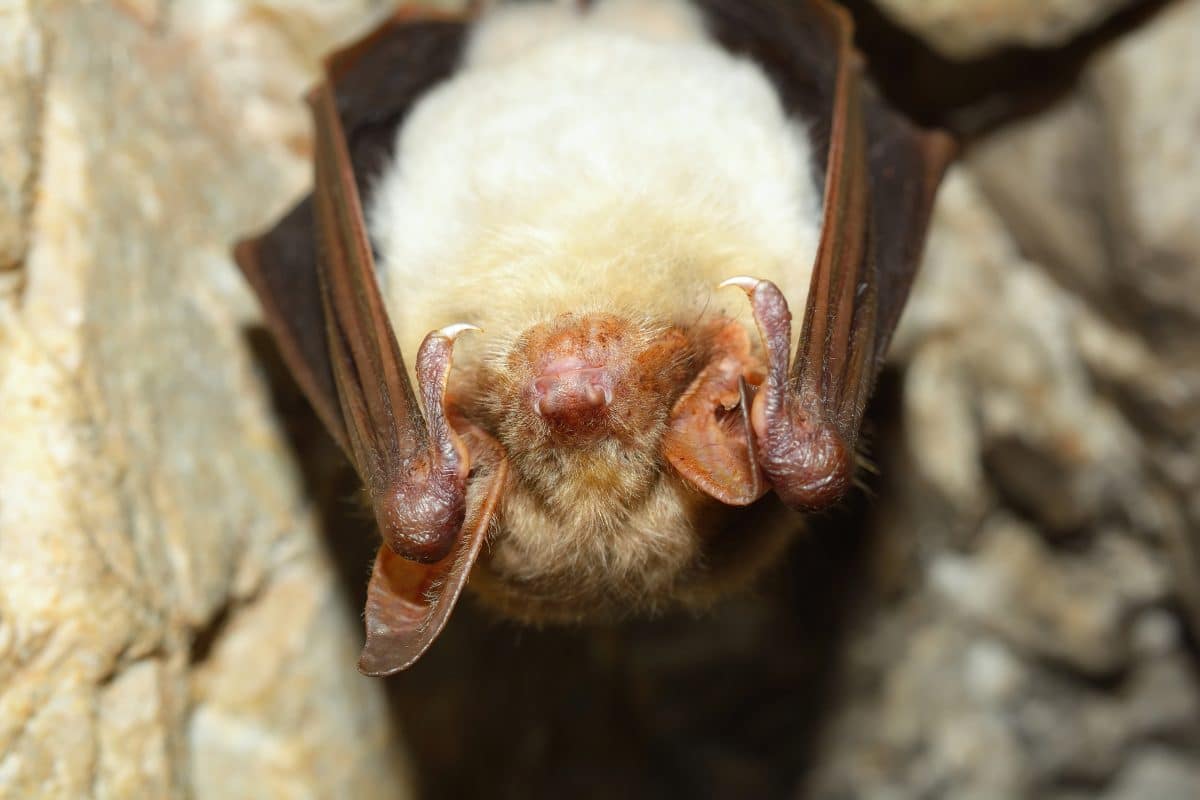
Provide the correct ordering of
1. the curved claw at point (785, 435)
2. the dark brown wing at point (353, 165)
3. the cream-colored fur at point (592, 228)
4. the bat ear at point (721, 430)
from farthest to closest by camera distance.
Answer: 1. the dark brown wing at point (353, 165)
2. the cream-colored fur at point (592, 228)
3. the bat ear at point (721, 430)
4. the curved claw at point (785, 435)

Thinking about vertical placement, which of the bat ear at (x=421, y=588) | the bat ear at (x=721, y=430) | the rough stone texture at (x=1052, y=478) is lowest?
the rough stone texture at (x=1052, y=478)

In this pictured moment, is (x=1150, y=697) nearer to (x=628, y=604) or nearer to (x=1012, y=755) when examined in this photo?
(x=1012, y=755)

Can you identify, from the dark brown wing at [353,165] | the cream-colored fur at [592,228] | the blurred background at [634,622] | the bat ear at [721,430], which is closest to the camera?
the bat ear at [721,430]

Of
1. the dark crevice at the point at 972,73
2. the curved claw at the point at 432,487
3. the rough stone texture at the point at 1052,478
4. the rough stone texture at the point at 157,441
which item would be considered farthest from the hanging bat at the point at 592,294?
the rough stone texture at the point at 1052,478

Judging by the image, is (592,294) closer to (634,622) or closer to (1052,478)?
(1052,478)

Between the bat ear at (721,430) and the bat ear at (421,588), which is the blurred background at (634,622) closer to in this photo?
the bat ear at (421,588)

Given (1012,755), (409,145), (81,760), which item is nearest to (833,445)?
(409,145)

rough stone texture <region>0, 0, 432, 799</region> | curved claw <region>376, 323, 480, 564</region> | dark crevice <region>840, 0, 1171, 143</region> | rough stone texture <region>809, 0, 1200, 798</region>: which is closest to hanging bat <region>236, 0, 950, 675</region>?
curved claw <region>376, 323, 480, 564</region>
